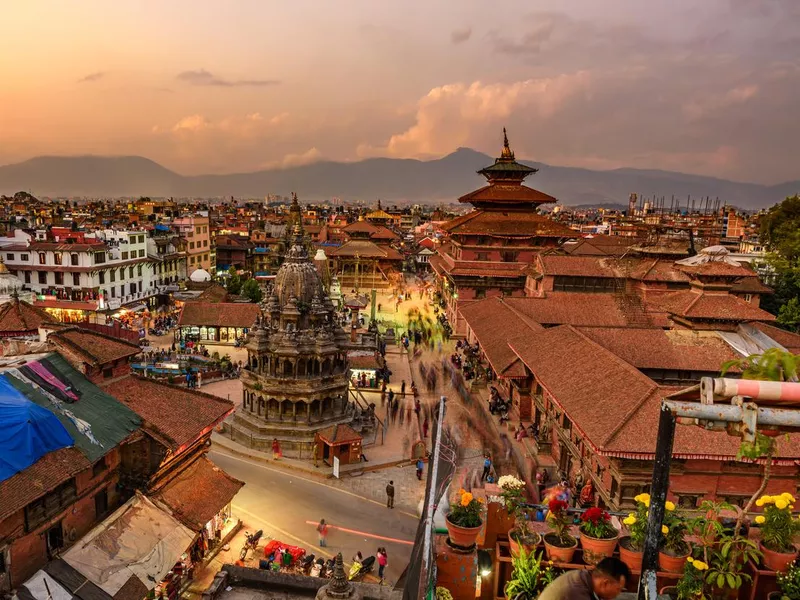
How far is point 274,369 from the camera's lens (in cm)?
2908

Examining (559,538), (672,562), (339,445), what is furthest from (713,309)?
(559,538)

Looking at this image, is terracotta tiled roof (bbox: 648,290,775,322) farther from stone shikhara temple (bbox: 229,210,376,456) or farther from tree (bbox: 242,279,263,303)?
tree (bbox: 242,279,263,303)

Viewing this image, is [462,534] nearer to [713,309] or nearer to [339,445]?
[339,445]

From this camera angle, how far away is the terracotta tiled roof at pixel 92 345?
58.6ft

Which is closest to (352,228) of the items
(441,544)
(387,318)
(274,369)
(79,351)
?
(387,318)

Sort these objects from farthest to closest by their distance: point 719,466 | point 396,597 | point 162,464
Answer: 1. point 162,464
2. point 719,466
3. point 396,597

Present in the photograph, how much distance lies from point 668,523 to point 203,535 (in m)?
16.0

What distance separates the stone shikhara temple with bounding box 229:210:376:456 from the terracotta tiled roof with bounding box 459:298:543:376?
823 cm

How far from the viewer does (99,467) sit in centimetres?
1588

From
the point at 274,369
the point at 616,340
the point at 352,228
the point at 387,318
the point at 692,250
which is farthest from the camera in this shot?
the point at 352,228

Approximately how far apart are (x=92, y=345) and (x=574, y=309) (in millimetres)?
26923

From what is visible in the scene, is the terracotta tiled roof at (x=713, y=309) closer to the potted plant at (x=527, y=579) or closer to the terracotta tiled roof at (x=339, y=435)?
the terracotta tiled roof at (x=339, y=435)

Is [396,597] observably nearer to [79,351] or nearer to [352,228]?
[79,351]

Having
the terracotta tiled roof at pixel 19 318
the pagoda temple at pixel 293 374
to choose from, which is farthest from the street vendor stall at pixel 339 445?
the terracotta tiled roof at pixel 19 318
